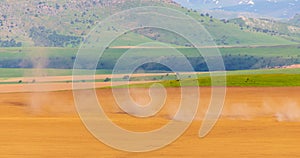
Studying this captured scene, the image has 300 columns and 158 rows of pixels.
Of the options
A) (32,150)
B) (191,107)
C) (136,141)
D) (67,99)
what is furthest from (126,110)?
(32,150)

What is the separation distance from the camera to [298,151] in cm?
5544

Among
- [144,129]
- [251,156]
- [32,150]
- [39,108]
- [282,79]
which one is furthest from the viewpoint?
[282,79]

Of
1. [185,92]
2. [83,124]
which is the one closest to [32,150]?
[83,124]

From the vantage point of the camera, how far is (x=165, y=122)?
259 ft

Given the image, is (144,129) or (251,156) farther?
(144,129)

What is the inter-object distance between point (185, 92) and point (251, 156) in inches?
1810

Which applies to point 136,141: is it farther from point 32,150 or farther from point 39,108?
point 39,108

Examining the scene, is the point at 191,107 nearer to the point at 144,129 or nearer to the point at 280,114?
the point at 280,114

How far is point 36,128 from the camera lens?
7231 centimetres

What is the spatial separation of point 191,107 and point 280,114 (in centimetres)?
985

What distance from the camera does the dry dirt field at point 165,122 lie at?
56.2 m

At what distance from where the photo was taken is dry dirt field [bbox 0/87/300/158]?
56.2 m

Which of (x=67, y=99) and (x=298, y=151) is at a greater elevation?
(x=298, y=151)

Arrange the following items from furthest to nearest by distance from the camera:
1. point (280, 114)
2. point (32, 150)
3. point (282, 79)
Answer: point (282, 79)
point (280, 114)
point (32, 150)
